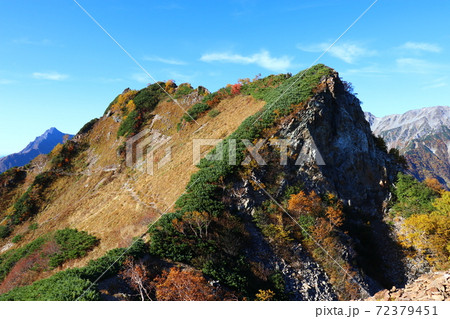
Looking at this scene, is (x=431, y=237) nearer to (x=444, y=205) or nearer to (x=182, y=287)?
(x=444, y=205)

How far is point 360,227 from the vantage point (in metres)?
32.5

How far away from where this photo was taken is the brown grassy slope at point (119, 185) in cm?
2545

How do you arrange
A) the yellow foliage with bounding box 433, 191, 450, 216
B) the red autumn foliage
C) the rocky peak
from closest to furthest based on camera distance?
the red autumn foliage, the yellow foliage with bounding box 433, 191, 450, 216, the rocky peak

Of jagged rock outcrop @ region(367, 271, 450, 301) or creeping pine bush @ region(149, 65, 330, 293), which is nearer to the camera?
jagged rock outcrop @ region(367, 271, 450, 301)

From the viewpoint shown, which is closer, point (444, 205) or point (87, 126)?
point (444, 205)

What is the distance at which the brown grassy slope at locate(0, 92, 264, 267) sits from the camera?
25.5 metres

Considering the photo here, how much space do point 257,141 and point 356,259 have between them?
16687 mm

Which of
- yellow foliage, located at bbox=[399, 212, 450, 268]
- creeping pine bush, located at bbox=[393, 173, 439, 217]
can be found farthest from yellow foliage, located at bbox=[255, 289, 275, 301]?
creeping pine bush, located at bbox=[393, 173, 439, 217]

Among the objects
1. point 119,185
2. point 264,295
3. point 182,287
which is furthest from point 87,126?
point 264,295

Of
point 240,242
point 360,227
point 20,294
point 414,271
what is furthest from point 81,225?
point 414,271

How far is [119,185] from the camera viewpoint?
36312 mm

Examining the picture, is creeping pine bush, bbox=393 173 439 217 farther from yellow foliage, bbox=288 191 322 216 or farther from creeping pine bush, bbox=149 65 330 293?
creeping pine bush, bbox=149 65 330 293

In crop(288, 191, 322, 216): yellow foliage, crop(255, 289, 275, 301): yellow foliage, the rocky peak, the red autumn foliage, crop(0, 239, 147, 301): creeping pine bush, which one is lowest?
crop(255, 289, 275, 301): yellow foliage

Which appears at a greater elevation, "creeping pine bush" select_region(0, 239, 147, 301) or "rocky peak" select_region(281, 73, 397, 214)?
"rocky peak" select_region(281, 73, 397, 214)
